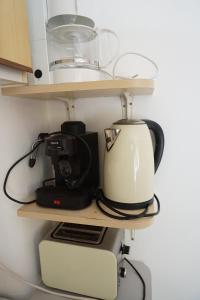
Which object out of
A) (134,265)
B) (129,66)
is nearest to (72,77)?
(129,66)

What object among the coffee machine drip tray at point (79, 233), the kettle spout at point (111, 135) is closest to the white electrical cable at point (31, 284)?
the coffee machine drip tray at point (79, 233)

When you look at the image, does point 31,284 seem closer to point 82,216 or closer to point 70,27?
point 82,216

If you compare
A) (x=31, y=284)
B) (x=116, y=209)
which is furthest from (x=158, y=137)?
(x=31, y=284)

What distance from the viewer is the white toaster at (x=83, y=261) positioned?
63cm

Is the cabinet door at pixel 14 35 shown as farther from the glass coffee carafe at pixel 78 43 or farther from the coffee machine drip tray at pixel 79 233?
the coffee machine drip tray at pixel 79 233

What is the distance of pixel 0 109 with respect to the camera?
59 centimetres

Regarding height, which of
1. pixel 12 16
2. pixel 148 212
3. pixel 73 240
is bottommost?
pixel 73 240

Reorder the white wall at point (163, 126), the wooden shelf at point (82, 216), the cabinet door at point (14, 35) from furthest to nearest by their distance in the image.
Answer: the white wall at point (163, 126)
the wooden shelf at point (82, 216)
the cabinet door at point (14, 35)

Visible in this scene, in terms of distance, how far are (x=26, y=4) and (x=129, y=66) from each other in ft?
1.32

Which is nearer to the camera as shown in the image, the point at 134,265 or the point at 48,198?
the point at 48,198

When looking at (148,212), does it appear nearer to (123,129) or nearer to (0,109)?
(123,129)

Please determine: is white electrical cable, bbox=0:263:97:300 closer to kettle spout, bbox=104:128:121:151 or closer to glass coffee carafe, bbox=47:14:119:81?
kettle spout, bbox=104:128:121:151

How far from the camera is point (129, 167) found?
0.57 meters

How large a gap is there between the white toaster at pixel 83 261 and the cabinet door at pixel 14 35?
0.56 metres
